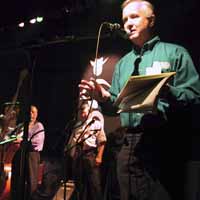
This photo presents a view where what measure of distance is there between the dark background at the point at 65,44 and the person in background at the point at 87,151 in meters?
0.20

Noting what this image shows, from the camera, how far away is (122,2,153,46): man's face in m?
2.40

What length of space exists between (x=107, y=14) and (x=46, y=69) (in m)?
0.87

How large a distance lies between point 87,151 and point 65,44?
38.2 inches

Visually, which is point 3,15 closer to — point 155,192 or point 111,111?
point 111,111

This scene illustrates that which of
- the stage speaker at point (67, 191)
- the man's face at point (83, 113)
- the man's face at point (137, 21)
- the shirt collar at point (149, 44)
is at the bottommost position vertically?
the stage speaker at point (67, 191)

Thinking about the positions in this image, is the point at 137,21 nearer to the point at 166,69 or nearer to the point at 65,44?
the point at 166,69

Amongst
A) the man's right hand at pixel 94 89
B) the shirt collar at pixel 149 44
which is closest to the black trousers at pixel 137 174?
the man's right hand at pixel 94 89

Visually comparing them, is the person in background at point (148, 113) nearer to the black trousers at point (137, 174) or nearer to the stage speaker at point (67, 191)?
the black trousers at point (137, 174)

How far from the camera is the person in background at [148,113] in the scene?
7.24 feet

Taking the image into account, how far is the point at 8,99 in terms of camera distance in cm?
406

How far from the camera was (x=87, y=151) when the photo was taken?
3.16m

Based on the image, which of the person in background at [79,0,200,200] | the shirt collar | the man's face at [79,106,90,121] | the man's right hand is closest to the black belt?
the person in background at [79,0,200,200]

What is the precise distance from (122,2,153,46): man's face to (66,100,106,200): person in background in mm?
860

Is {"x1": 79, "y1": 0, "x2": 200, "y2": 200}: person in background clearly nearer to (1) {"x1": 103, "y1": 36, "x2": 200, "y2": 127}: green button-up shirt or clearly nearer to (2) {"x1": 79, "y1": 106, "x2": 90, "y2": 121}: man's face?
(1) {"x1": 103, "y1": 36, "x2": 200, "y2": 127}: green button-up shirt
